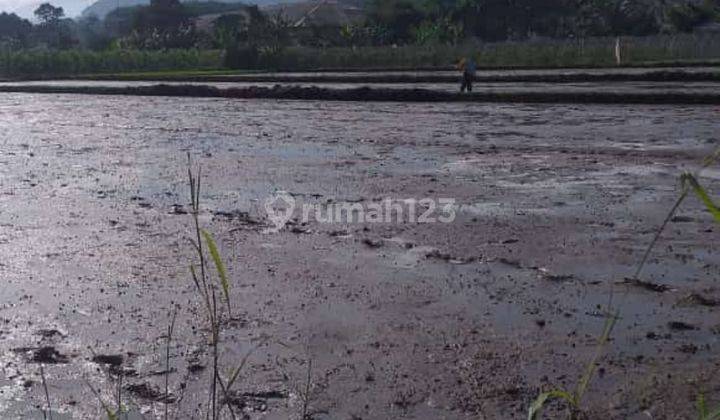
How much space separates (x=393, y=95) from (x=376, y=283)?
1513 centimetres

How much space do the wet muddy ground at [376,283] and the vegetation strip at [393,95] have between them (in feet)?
16.7

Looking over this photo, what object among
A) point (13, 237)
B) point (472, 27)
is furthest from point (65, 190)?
point (472, 27)

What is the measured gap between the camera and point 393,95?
66.3 feet

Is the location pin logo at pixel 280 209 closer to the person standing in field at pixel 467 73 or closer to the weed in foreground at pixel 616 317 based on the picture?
the weed in foreground at pixel 616 317

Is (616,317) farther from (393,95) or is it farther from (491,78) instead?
(491,78)

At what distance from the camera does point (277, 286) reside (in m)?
5.40

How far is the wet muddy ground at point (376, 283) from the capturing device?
3.69 m

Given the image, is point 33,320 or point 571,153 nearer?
point 33,320

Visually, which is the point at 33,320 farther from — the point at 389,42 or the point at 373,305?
the point at 389,42

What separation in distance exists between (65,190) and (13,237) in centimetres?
245

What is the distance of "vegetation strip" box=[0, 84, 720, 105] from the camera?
16812 millimetres

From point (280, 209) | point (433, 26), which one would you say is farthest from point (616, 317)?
point (433, 26)

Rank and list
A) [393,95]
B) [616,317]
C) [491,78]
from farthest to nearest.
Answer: [491,78] < [393,95] < [616,317]

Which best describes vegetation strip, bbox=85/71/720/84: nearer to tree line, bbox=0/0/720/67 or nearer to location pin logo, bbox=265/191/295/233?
tree line, bbox=0/0/720/67
